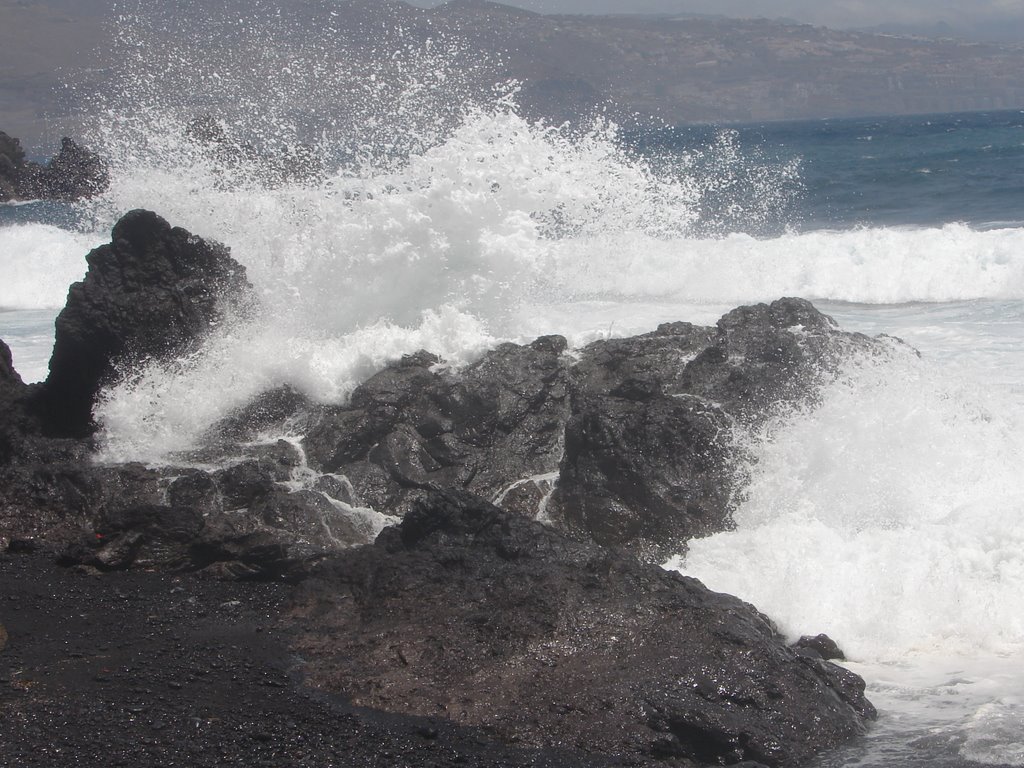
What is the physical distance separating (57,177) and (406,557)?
131 ft

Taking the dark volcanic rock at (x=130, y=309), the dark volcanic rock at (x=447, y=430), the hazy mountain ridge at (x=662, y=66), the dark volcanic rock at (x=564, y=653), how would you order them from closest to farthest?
the dark volcanic rock at (x=564, y=653)
the dark volcanic rock at (x=447, y=430)
the dark volcanic rock at (x=130, y=309)
the hazy mountain ridge at (x=662, y=66)

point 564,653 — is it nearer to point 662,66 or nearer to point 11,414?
point 11,414

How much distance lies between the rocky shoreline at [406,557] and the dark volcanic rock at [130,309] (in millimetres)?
21

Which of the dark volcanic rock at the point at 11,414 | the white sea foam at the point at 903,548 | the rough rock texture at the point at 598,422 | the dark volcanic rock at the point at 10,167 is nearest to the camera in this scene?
the white sea foam at the point at 903,548

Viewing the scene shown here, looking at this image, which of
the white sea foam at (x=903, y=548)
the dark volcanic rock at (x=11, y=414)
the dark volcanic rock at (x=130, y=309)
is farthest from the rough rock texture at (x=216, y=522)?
the white sea foam at (x=903, y=548)

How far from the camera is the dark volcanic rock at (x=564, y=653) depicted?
17.0 ft

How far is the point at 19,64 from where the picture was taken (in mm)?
96125

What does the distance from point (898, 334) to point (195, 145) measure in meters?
10.4

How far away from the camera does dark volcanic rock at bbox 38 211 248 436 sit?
31.4 ft

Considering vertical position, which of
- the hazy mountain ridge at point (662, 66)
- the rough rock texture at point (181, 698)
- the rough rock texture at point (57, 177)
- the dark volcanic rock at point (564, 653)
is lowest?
the rough rock texture at point (181, 698)

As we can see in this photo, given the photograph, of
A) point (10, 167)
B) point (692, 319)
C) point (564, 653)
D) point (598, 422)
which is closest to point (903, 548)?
point (598, 422)

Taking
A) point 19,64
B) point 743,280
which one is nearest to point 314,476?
point 743,280

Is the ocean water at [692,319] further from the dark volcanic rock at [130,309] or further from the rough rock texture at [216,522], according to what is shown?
the rough rock texture at [216,522]

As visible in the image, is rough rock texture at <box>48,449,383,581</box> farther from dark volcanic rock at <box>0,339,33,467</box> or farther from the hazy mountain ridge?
the hazy mountain ridge
